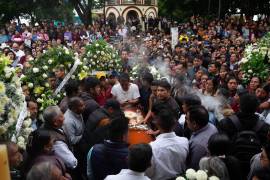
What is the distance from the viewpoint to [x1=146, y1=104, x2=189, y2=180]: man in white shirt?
4805 mm

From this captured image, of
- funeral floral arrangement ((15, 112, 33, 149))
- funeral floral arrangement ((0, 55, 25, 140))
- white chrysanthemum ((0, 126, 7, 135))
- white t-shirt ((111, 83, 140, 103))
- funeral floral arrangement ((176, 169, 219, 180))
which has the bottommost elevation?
white t-shirt ((111, 83, 140, 103))

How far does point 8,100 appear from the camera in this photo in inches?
168

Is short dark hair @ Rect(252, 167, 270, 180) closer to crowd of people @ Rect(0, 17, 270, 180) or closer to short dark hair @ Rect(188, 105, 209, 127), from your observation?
crowd of people @ Rect(0, 17, 270, 180)

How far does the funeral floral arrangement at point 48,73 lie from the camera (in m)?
7.85

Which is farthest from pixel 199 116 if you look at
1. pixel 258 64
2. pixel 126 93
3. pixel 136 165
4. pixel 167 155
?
pixel 258 64

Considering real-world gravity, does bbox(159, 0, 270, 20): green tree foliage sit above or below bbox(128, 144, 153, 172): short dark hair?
above

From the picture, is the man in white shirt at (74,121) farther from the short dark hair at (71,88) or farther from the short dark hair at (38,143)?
the short dark hair at (38,143)

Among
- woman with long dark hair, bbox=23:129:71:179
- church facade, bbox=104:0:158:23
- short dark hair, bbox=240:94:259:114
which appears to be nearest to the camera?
woman with long dark hair, bbox=23:129:71:179

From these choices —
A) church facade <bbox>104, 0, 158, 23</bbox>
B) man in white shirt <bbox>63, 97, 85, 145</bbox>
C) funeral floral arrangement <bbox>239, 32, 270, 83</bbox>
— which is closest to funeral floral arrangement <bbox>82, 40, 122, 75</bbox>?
funeral floral arrangement <bbox>239, 32, 270, 83</bbox>

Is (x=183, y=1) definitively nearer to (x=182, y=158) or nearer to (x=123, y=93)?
(x=123, y=93)

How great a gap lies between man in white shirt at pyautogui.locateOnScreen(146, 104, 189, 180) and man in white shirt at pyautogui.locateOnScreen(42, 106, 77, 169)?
1.06 m

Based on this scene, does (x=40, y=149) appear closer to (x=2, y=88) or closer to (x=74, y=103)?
(x=2, y=88)

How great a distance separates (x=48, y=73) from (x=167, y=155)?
171 inches

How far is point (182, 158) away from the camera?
16.0ft
